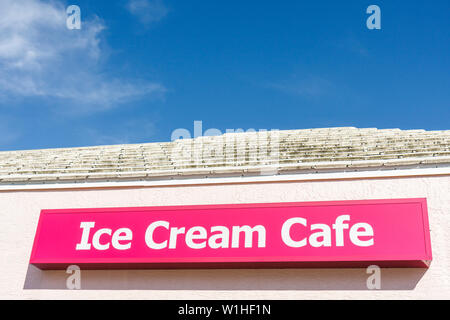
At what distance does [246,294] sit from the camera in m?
9.23

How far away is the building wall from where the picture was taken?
878 cm

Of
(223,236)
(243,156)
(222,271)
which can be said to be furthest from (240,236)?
(243,156)

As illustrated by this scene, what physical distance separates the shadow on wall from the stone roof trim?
7.47ft

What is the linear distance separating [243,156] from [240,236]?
2.80 m

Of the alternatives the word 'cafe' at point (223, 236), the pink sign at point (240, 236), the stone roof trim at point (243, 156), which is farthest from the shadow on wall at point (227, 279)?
the stone roof trim at point (243, 156)

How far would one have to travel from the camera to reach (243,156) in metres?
11.7

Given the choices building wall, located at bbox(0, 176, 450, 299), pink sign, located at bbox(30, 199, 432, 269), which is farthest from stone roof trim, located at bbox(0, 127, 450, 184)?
pink sign, located at bbox(30, 199, 432, 269)

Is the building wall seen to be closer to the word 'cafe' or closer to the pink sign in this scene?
the pink sign

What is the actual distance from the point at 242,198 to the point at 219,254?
1.42 m

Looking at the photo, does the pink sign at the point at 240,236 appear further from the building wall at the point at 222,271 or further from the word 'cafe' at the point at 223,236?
the building wall at the point at 222,271
